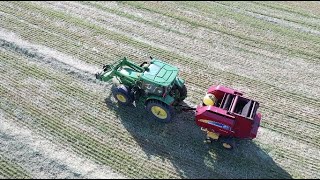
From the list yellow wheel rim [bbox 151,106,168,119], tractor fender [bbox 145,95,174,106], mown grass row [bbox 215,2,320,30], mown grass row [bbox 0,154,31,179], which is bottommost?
mown grass row [bbox 0,154,31,179]

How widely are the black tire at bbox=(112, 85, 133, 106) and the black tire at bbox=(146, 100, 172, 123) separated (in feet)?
2.63

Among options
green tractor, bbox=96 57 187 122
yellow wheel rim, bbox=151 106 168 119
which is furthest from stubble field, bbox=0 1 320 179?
green tractor, bbox=96 57 187 122

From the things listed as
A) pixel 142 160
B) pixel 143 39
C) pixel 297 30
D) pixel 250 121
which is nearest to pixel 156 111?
pixel 142 160

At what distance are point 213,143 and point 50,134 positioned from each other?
554cm

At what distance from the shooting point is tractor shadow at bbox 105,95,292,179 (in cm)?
1180

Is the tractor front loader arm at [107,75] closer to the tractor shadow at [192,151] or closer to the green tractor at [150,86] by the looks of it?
the green tractor at [150,86]

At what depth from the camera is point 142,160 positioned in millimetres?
12086

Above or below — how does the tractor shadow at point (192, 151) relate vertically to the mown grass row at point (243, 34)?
below

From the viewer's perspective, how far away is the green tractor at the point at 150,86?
12.3 metres

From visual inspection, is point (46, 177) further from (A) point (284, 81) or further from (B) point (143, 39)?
(A) point (284, 81)

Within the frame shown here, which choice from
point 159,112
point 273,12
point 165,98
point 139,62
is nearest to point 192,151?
point 159,112

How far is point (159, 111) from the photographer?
12.8 metres

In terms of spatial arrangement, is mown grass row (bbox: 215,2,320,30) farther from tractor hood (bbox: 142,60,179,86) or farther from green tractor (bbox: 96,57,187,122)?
tractor hood (bbox: 142,60,179,86)

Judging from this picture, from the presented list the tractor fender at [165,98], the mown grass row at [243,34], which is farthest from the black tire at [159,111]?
the mown grass row at [243,34]
